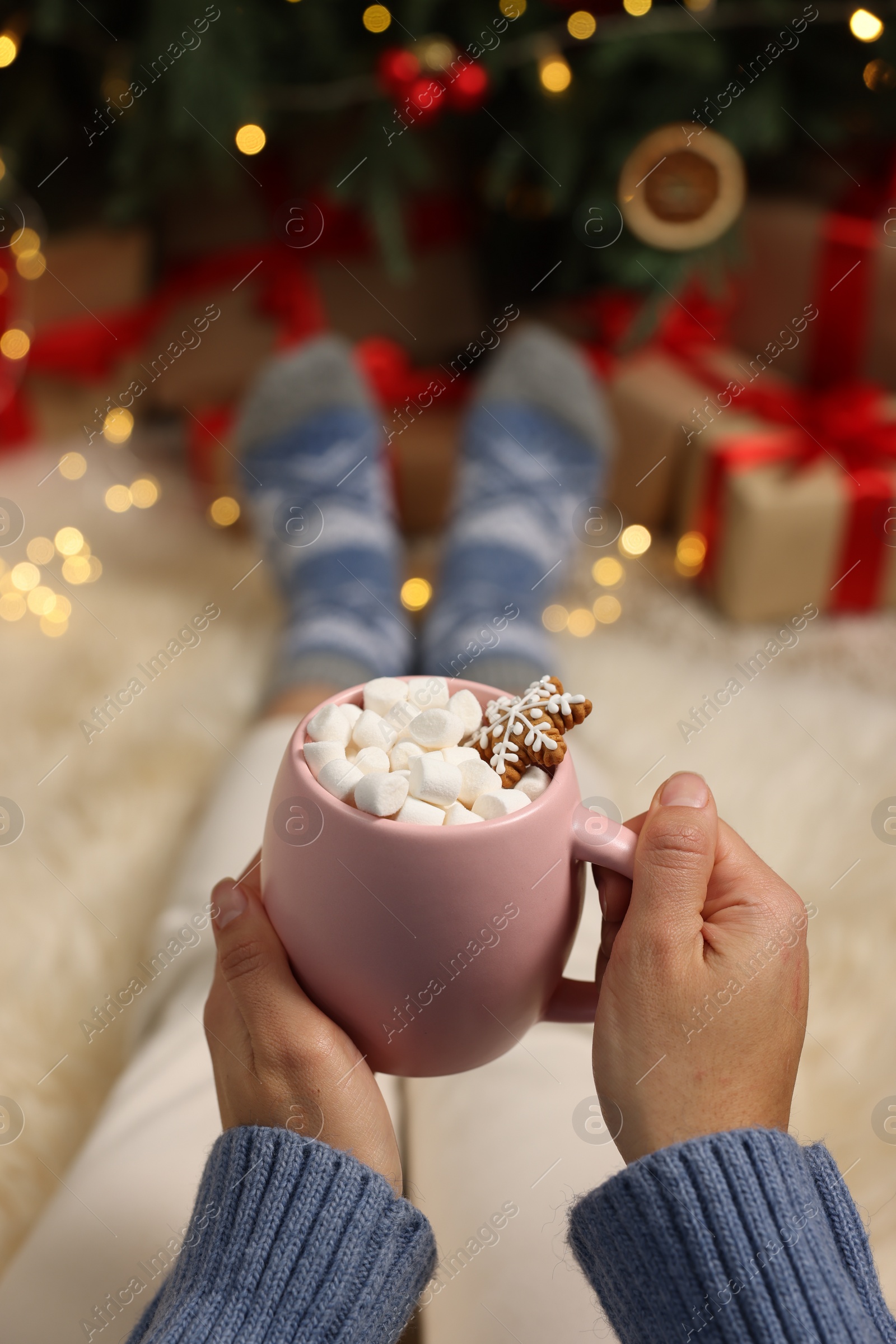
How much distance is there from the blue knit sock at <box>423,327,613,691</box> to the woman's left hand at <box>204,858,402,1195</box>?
624mm

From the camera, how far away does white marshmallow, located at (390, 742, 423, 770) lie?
40cm

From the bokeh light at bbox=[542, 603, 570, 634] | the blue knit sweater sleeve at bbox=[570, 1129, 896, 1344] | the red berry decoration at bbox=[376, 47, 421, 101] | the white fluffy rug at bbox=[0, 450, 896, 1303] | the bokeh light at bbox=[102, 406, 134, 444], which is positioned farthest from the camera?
the bokeh light at bbox=[102, 406, 134, 444]

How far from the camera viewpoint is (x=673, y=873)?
41 centimetres

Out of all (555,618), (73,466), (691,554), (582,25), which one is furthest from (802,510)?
(73,466)

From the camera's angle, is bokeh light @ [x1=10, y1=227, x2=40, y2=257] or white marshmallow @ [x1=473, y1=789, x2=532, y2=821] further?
bokeh light @ [x1=10, y1=227, x2=40, y2=257]

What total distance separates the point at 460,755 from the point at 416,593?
783mm

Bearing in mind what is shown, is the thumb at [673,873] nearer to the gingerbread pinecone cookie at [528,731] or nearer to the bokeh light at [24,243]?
the gingerbread pinecone cookie at [528,731]

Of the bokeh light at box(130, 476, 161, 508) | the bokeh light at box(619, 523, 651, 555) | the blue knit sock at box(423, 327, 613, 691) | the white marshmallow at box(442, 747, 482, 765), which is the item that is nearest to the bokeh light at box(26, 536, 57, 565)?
the bokeh light at box(130, 476, 161, 508)

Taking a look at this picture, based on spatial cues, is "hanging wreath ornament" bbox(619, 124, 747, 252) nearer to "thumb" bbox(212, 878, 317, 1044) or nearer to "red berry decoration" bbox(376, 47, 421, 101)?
"red berry decoration" bbox(376, 47, 421, 101)

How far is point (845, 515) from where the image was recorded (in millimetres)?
1074

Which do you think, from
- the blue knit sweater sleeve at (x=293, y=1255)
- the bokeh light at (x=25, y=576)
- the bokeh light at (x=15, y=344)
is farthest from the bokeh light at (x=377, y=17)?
the blue knit sweater sleeve at (x=293, y=1255)

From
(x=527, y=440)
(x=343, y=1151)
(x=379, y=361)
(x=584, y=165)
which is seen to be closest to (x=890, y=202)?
(x=584, y=165)

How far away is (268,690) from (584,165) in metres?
0.72

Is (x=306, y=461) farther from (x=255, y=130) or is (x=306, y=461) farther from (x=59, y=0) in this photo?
(x=59, y=0)
